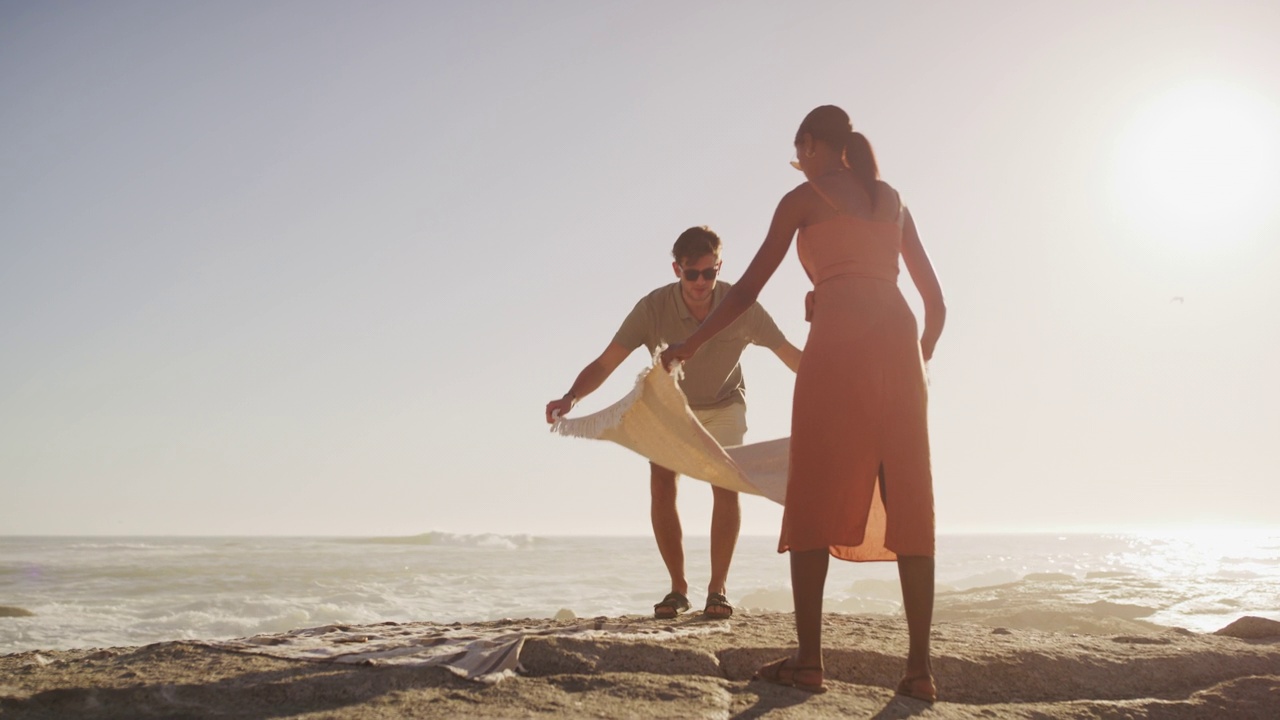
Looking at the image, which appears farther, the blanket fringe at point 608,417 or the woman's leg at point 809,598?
the blanket fringe at point 608,417

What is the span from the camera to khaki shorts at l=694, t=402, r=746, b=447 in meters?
5.30

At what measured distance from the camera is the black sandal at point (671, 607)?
193 inches

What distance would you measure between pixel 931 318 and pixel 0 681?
13.2 feet

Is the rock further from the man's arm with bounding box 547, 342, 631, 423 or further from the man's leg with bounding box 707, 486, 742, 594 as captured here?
the man's arm with bounding box 547, 342, 631, 423

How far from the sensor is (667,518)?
5230 mm

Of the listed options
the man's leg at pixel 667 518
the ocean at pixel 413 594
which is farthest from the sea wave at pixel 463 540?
the man's leg at pixel 667 518

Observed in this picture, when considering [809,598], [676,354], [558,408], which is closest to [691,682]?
[809,598]

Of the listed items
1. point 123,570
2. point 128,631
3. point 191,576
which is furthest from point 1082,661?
point 123,570

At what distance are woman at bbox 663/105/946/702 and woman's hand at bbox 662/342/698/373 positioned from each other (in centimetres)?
14

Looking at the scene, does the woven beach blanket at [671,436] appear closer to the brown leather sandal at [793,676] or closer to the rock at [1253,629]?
the brown leather sandal at [793,676]

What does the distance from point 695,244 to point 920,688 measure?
9.01ft

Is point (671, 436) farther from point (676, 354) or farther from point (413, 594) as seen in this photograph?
point (413, 594)

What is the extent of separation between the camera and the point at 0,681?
11.2ft

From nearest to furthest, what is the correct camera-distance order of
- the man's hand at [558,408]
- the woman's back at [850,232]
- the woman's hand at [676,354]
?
the woman's back at [850,232], the woman's hand at [676,354], the man's hand at [558,408]
